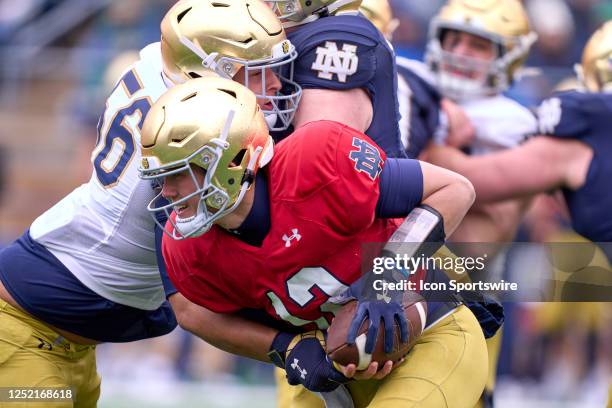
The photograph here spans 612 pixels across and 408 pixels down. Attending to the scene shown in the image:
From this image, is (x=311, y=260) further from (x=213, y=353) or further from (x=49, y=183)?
(x=49, y=183)

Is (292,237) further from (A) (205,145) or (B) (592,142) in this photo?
(B) (592,142)

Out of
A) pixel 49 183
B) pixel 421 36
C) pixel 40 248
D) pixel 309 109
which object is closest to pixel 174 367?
pixel 49 183

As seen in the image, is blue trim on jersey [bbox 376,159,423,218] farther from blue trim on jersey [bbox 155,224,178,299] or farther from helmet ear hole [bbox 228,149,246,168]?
blue trim on jersey [bbox 155,224,178,299]

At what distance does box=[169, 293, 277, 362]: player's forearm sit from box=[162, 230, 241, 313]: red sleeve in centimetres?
4

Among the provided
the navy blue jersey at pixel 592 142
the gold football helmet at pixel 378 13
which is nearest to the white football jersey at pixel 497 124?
the navy blue jersey at pixel 592 142

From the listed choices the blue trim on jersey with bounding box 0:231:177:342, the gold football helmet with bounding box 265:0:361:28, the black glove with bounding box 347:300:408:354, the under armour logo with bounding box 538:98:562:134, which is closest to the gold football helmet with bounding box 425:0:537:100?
the under armour logo with bounding box 538:98:562:134

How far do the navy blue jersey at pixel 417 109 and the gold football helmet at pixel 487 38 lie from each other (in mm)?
151

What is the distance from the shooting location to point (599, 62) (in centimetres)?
533

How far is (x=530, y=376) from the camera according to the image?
7.45m

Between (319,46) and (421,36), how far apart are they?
15.7ft

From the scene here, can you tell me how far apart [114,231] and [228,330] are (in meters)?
0.58

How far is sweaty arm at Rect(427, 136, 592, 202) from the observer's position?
16.9 feet

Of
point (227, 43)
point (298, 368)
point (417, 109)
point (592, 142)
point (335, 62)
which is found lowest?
point (592, 142)

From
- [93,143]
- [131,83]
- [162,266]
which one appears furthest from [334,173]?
[93,143]
